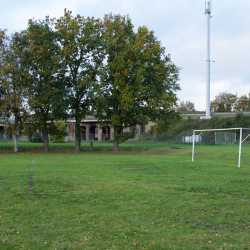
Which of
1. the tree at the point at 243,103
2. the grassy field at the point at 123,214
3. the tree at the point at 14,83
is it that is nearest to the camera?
the grassy field at the point at 123,214

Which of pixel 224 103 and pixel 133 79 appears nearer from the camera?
pixel 133 79

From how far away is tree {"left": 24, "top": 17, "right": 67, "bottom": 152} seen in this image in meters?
31.1

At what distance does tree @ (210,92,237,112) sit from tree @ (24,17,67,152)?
57869 millimetres

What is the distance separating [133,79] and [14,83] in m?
13.1

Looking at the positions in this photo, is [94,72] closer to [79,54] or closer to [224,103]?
[79,54]

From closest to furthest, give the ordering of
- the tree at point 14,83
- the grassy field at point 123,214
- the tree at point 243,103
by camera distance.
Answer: the grassy field at point 123,214 < the tree at point 14,83 < the tree at point 243,103

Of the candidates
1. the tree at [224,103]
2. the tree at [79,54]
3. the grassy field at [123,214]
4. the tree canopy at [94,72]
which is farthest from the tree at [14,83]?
the tree at [224,103]

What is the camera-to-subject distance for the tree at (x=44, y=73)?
102 feet

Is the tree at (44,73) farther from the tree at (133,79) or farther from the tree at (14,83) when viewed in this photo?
the tree at (133,79)

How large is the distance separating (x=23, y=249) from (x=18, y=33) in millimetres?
32374

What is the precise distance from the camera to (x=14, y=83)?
1236 inches

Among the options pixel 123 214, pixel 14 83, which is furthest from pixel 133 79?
pixel 123 214

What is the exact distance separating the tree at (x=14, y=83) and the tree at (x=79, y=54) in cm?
480

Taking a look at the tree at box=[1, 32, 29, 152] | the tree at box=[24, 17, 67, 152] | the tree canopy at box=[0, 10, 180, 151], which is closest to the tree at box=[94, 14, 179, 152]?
the tree canopy at box=[0, 10, 180, 151]
